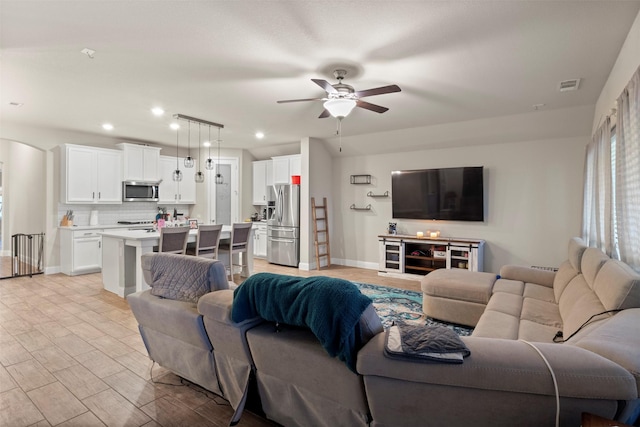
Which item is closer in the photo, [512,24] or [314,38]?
[512,24]

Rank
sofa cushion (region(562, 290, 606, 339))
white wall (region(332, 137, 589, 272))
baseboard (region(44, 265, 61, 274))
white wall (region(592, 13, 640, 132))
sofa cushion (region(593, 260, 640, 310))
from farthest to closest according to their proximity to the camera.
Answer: baseboard (region(44, 265, 61, 274))
white wall (region(332, 137, 589, 272))
white wall (region(592, 13, 640, 132))
sofa cushion (region(562, 290, 606, 339))
sofa cushion (region(593, 260, 640, 310))

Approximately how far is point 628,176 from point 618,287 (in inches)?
38.6

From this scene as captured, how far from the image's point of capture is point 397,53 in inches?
114

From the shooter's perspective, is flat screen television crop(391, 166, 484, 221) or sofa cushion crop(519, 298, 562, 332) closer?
sofa cushion crop(519, 298, 562, 332)

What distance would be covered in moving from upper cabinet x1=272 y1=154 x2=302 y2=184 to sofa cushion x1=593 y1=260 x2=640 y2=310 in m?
5.59

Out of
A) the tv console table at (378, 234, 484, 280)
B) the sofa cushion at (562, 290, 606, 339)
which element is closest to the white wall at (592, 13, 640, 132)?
the sofa cushion at (562, 290, 606, 339)

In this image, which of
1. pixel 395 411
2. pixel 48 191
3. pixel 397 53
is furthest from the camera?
pixel 48 191

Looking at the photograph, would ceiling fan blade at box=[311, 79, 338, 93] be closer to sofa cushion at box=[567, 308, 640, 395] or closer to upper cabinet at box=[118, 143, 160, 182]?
sofa cushion at box=[567, 308, 640, 395]

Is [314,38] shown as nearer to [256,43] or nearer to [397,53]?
[256,43]

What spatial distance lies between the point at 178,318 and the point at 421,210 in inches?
191

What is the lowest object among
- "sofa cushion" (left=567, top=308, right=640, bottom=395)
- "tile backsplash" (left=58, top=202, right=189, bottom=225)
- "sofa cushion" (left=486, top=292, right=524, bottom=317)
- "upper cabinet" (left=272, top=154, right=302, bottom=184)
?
"sofa cushion" (left=486, top=292, right=524, bottom=317)

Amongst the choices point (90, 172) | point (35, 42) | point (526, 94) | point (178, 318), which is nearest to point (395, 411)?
point (178, 318)

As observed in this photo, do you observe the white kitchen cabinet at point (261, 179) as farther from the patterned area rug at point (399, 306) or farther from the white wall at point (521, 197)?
the patterned area rug at point (399, 306)

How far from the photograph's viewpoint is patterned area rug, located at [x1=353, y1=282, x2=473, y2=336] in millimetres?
3551
